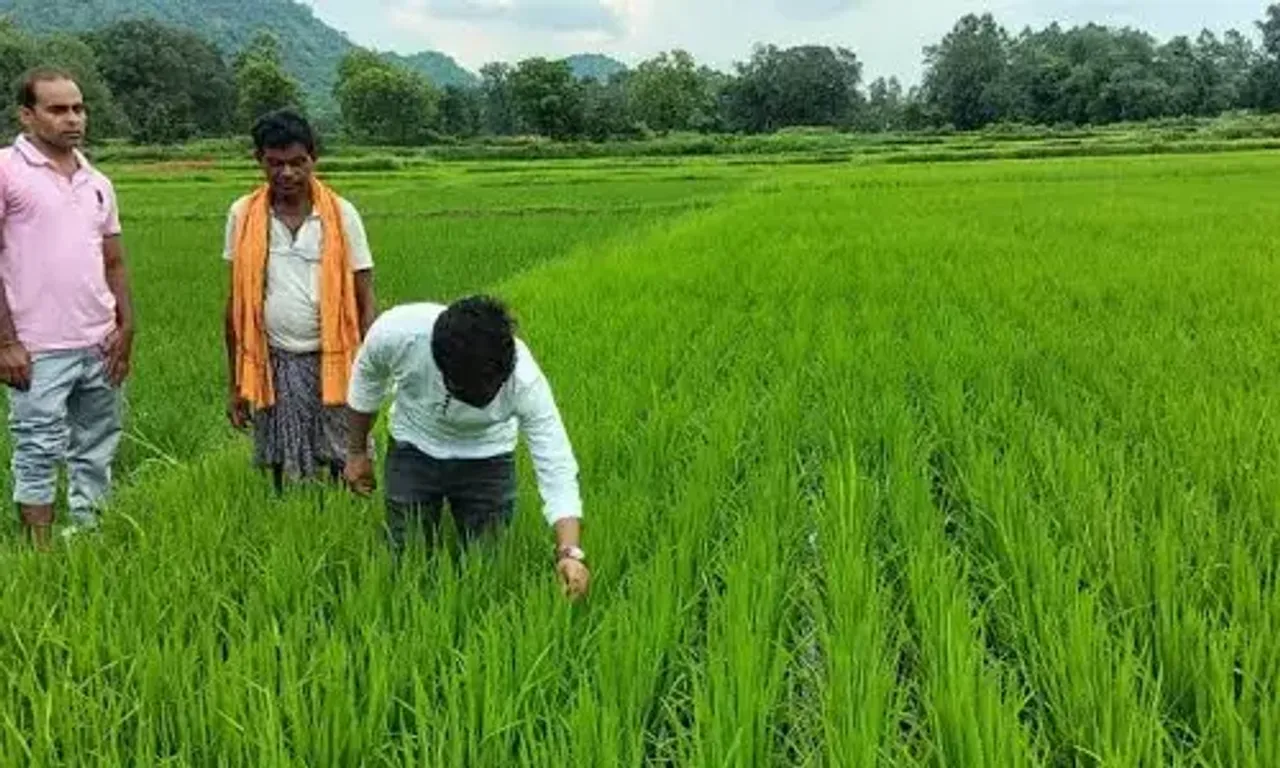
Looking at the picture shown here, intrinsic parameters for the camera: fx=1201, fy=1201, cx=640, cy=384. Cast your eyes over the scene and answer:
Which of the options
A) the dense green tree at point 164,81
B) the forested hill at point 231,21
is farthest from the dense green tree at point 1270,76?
the forested hill at point 231,21

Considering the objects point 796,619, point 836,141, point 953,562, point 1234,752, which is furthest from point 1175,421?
point 836,141

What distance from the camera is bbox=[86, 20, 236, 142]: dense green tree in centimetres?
5659

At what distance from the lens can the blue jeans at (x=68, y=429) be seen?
3473mm

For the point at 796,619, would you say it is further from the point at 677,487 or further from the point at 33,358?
the point at 33,358

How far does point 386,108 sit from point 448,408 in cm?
5483

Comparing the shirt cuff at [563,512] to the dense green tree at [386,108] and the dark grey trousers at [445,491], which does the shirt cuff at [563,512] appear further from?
the dense green tree at [386,108]

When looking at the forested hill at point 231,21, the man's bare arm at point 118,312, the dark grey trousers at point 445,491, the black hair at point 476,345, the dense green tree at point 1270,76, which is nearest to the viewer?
the black hair at point 476,345

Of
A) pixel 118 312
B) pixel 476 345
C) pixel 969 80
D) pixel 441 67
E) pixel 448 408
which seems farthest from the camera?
pixel 441 67

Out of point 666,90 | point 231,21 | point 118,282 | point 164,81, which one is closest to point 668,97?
point 666,90

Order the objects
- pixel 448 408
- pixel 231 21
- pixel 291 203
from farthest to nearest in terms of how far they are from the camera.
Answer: pixel 231 21 < pixel 291 203 < pixel 448 408

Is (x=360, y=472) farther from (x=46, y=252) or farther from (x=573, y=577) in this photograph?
(x=46, y=252)

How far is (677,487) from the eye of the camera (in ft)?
10.2

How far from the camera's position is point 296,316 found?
11.3 feet

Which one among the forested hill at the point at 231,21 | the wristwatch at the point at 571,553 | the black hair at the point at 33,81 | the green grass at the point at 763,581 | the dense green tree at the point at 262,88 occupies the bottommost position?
the green grass at the point at 763,581
